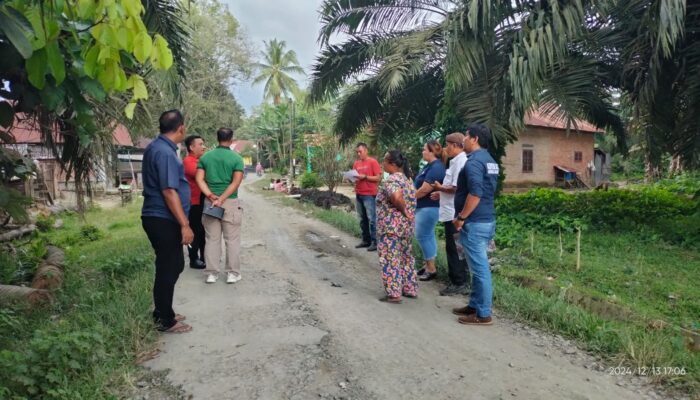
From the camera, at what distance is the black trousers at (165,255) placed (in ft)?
11.5

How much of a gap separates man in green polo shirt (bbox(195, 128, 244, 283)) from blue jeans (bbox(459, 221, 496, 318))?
7.92 feet

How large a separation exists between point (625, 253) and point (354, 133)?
19.5 ft

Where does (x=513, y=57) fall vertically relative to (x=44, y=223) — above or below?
above

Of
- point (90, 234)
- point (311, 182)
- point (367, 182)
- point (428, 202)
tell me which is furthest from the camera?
point (311, 182)

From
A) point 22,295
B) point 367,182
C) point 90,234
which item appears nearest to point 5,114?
point 22,295

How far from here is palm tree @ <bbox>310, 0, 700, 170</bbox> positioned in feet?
19.4

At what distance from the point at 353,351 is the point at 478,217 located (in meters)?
1.55

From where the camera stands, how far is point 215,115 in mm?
27656

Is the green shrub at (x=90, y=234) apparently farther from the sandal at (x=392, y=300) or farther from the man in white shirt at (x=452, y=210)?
the man in white shirt at (x=452, y=210)

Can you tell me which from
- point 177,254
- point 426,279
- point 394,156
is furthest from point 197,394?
point 426,279

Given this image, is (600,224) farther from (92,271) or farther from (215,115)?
(215,115)

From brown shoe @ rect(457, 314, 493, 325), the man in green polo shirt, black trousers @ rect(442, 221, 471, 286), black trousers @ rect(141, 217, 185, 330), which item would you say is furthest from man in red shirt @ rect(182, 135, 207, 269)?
brown shoe @ rect(457, 314, 493, 325)

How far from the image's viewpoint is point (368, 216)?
23.7 ft

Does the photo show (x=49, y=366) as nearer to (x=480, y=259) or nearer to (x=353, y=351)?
(x=353, y=351)
